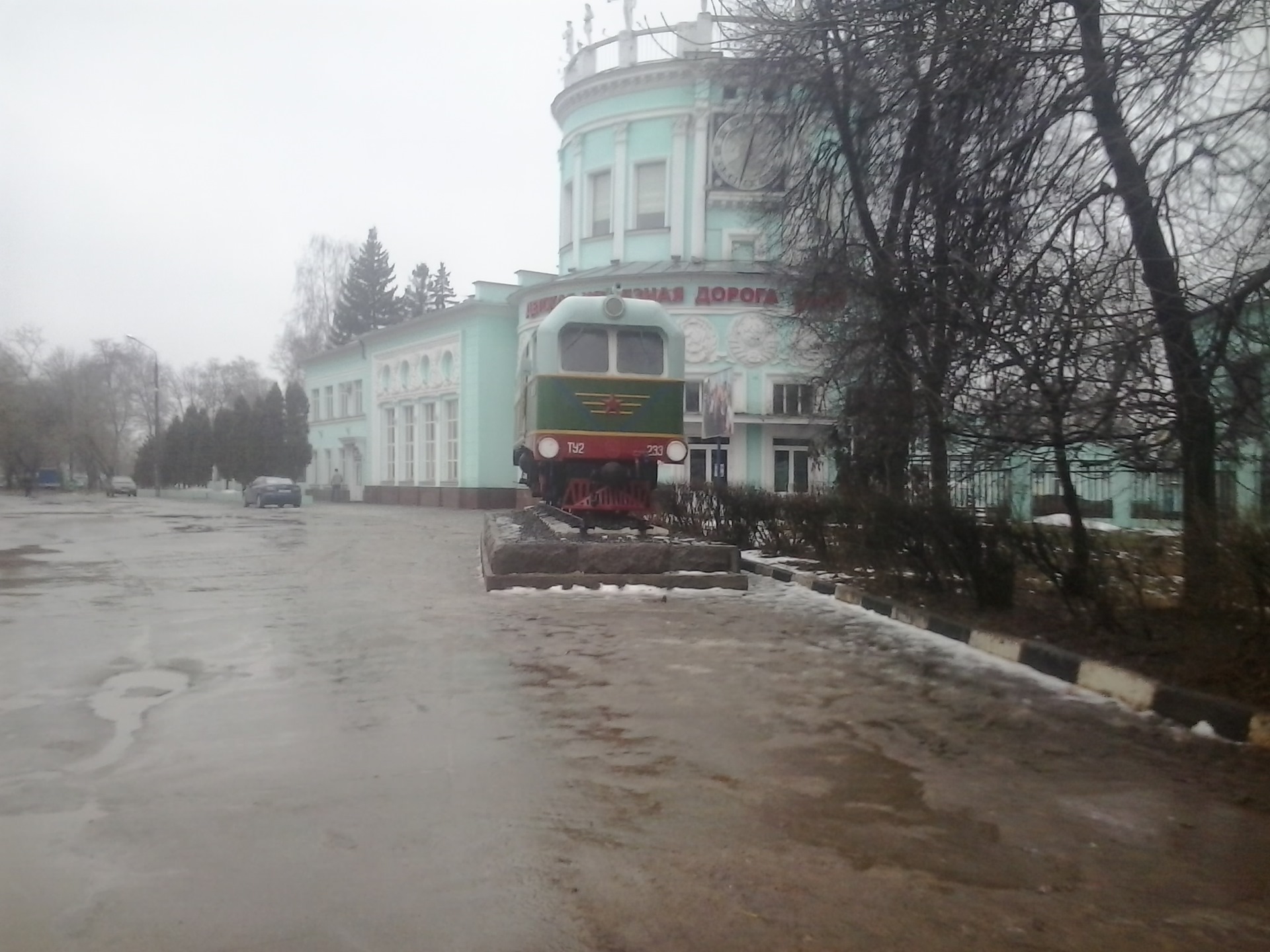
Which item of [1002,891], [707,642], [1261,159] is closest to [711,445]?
[707,642]

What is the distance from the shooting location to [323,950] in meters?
3.40

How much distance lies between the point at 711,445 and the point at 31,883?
31.6m

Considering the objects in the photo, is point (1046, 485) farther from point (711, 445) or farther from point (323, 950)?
point (711, 445)

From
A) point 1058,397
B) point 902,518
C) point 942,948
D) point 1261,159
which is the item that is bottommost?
point 942,948

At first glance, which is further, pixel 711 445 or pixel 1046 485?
pixel 711 445

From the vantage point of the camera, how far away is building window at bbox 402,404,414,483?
50281 millimetres

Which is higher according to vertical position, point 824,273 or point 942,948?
point 824,273

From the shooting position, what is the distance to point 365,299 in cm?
7475

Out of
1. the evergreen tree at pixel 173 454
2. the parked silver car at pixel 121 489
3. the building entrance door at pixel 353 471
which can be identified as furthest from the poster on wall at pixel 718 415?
the evergreen tree at pixel 173 454

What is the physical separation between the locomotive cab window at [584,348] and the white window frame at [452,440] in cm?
3044

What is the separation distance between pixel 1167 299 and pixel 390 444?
48.5 metres

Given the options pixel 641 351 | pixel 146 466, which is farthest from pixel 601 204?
pixel 146 466

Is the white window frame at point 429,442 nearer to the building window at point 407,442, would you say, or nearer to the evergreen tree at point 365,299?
the building window at point 407,442

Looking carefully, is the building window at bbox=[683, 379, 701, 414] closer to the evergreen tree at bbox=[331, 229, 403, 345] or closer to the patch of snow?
the patch of snow
